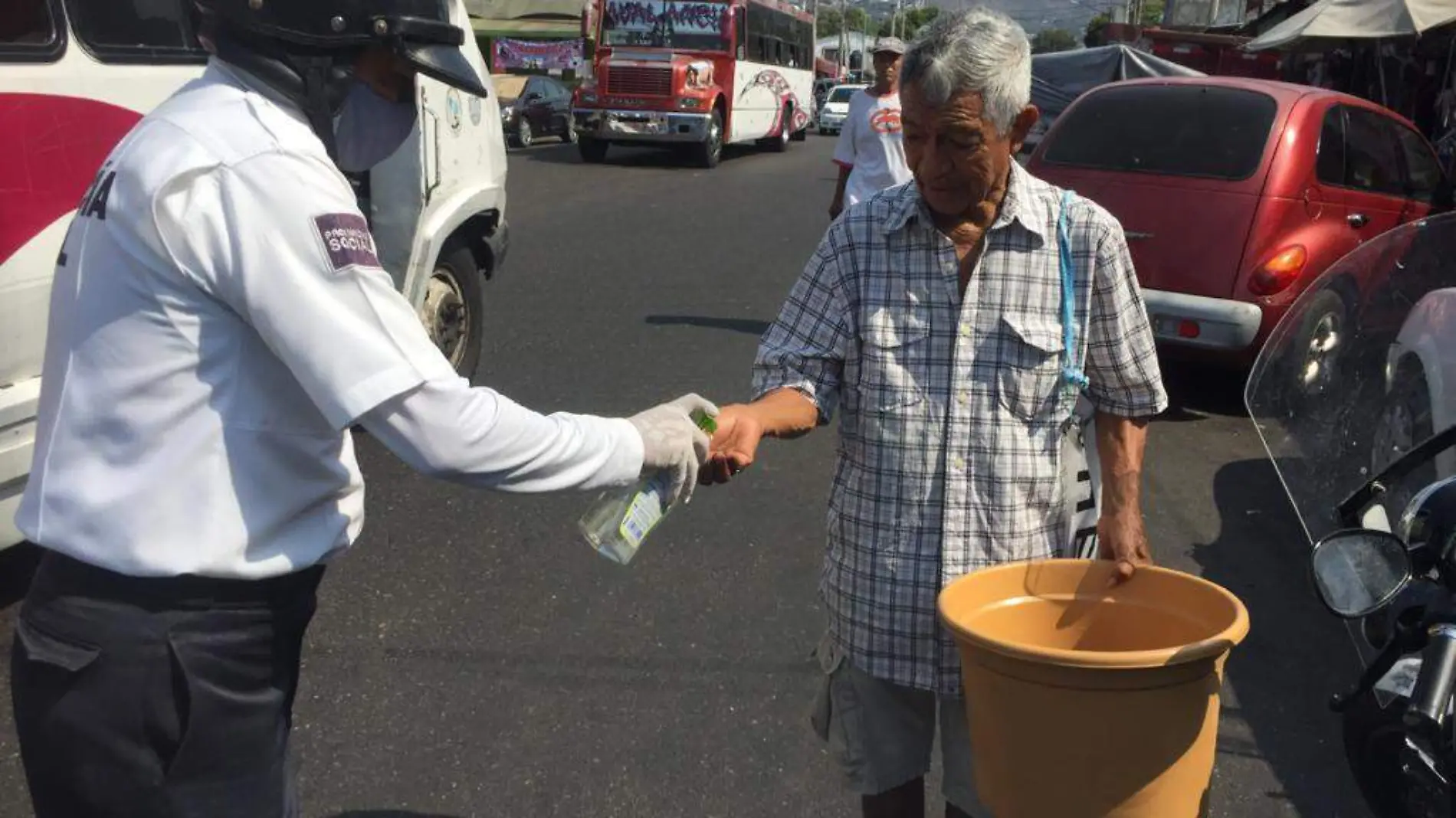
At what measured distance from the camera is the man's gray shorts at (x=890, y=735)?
2574 mm

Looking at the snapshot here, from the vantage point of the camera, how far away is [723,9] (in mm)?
23172

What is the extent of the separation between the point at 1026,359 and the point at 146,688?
1.53 m

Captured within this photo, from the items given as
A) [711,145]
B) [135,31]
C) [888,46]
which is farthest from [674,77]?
[135,31]

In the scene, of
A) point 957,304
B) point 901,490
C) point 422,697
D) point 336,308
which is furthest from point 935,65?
point 422,697

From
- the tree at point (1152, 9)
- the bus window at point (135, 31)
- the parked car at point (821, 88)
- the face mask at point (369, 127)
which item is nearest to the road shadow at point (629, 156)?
the bus window at point (135, 31)

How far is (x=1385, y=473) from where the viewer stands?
2.82 metres

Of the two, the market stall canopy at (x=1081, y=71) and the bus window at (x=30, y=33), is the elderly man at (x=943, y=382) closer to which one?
the bus window at (x=30, y=33)

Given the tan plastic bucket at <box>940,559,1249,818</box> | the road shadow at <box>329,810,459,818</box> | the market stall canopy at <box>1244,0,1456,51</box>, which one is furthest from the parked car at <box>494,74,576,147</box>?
the tan plastic bucket at <box>940,559,1249,818</box>

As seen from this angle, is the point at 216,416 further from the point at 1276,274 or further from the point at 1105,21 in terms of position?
the point at 1105,21

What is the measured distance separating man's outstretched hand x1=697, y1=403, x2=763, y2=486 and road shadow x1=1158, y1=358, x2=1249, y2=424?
5.08m

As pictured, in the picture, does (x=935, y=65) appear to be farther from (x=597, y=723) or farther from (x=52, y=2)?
(x=52, y=2)

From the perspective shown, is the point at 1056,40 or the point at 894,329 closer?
the point at 894,329

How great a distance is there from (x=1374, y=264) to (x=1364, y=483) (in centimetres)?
89

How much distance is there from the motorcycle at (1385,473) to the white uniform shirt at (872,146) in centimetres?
386
